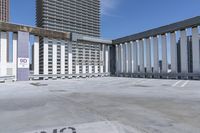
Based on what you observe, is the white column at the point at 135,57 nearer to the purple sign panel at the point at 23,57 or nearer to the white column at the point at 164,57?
the white column at the point at 164,57

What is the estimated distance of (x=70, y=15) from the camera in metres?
120

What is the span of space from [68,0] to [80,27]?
67.9 ft

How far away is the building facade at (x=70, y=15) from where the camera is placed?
109062 mm

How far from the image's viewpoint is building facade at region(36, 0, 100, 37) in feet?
358

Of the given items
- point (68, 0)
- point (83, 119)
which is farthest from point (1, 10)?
point (83, 119)

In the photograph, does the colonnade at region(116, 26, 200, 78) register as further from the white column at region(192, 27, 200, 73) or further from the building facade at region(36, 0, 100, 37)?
the building facade at region(36, 0, 100, 37)

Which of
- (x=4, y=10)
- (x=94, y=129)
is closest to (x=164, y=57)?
(x=94, y=129)

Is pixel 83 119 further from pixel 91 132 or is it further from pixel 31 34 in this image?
pixel 31 34

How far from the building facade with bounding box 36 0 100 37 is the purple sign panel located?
273 ft

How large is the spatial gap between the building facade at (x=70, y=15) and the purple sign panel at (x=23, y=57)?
83.4 metres

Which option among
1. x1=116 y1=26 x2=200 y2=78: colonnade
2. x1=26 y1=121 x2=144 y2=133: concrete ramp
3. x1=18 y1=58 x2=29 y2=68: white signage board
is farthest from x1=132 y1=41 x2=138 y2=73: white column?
x1=26 y1=121 x2=144 y2=133: concrete ramp

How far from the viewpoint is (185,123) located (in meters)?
4.79

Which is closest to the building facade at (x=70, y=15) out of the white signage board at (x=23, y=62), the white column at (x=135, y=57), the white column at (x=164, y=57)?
the white column at (x=135, y=57)

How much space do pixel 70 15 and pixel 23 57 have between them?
100 m
